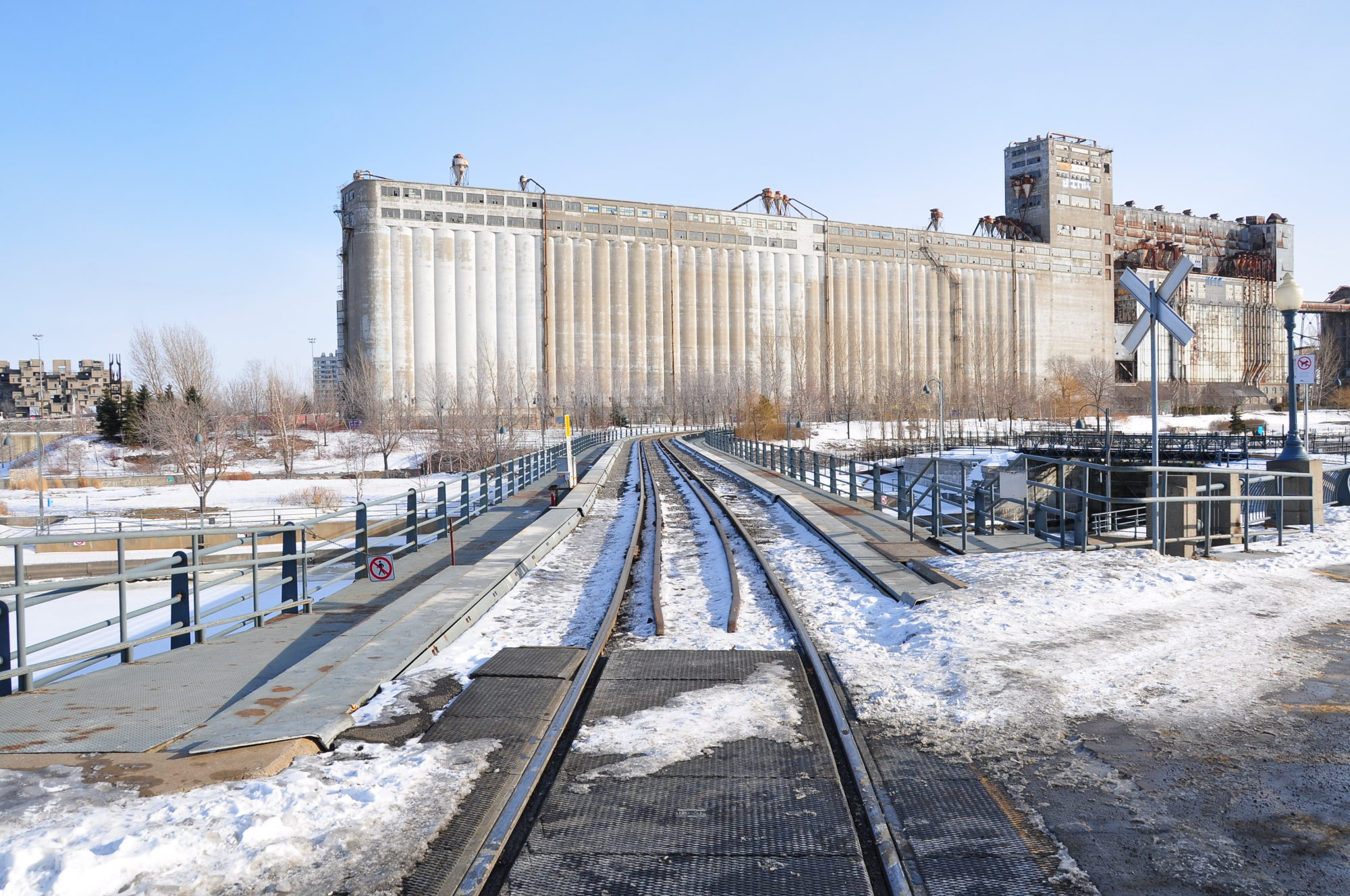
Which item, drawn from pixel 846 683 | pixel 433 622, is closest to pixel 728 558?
pixel 433 622

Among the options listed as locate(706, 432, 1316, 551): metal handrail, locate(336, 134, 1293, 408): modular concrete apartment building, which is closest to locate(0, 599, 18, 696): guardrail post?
locate(706, 432, 1316, 551): metal handrail

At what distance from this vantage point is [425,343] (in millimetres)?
104875

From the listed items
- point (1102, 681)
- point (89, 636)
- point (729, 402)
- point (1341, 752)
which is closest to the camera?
point (1341, 752)

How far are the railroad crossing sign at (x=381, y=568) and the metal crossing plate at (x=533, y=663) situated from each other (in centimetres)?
326

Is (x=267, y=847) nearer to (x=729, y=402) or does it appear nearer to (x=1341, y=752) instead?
(x=1341, y=752)

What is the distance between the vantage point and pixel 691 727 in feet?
21.3

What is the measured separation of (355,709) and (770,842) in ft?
12.4

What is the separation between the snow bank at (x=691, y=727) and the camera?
591cm

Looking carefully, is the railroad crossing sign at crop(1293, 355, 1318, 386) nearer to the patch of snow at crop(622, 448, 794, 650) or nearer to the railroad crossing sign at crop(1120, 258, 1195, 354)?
the railroad crossing sign at crop(1120, 258, 1195, 354)

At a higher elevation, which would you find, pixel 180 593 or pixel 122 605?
pixel 122 605

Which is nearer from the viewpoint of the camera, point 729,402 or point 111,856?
point 111,856

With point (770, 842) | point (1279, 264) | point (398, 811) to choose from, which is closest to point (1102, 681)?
point (770, 842)

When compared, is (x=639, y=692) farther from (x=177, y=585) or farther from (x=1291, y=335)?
(x=1291, y=335)

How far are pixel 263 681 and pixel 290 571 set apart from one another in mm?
3404
